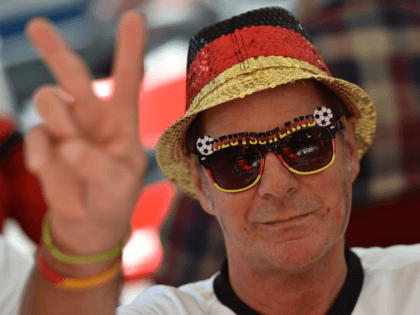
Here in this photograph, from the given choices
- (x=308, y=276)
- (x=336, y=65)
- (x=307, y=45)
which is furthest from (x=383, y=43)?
(x=308, y=276)

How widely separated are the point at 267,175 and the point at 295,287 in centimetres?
42

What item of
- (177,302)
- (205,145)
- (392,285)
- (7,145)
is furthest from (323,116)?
(7,145)

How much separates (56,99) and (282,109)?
77 cm

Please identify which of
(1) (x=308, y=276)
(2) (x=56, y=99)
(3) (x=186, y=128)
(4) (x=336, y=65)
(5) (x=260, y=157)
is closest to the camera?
(2) (x=56, y=99)

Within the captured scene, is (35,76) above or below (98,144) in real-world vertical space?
below

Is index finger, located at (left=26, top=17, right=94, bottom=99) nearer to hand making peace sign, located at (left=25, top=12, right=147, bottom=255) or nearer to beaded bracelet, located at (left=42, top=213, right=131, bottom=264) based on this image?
hand making peace sign, located at (left=25, top=12, right=147, bottom=255)

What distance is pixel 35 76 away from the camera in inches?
214

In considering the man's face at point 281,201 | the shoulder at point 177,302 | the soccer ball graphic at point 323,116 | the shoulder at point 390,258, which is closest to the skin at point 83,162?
the shoulder at point 177,302

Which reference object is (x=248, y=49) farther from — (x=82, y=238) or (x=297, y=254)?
(x=82, y=238)

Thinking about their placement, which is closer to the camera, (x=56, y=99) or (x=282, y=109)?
(x=56, y=99)

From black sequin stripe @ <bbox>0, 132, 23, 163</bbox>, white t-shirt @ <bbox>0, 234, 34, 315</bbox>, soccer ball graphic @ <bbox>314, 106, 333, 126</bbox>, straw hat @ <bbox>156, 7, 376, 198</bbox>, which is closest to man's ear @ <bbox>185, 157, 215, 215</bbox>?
straw hat @ <bbox>156, 7, 376, 198</bbox>

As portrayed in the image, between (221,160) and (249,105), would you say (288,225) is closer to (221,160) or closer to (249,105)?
(221,160)

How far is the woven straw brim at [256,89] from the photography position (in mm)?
1357

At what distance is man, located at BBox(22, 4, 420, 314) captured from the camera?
1.33 metres
